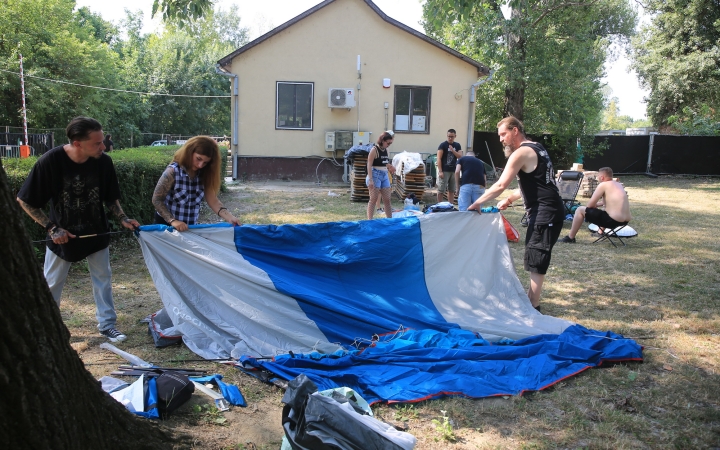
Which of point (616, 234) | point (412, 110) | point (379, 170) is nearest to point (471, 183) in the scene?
point (379, 170)

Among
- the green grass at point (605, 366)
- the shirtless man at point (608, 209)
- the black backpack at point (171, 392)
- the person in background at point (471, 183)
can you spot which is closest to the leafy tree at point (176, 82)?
the person in background at point (471, 183)

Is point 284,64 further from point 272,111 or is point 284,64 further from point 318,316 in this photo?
point 318,316

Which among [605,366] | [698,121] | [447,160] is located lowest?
[605,366]

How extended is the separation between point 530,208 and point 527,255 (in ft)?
1.48

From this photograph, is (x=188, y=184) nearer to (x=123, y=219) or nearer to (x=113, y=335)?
(x=123, y=219)

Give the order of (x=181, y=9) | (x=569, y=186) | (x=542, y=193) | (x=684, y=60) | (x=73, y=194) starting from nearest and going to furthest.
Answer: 1. (x=73, y=194)
2. (x=542, y=193)
3. (x=181, y=9)
4. (x=569, y=186)
5. (x=684, y=60)

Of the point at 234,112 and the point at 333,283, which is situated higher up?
the point at 234,112

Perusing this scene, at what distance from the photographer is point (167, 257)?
4215 mm

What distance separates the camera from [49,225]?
3.82m

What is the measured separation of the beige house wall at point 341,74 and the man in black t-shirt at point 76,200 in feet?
44.5

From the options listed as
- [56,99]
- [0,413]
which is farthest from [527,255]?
[56,99]

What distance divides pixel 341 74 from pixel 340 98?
2.89 feet

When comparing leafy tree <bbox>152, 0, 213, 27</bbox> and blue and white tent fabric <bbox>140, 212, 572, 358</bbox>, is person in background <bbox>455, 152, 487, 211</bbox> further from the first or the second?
leafy tree <bbox>152, 0, 213, 27</bbox>

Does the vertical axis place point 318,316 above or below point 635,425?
above
